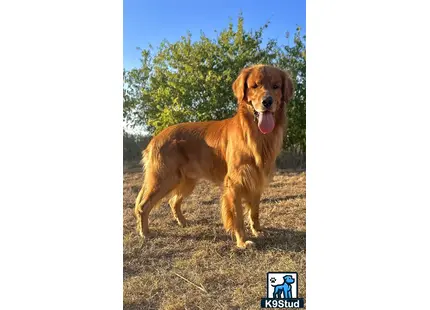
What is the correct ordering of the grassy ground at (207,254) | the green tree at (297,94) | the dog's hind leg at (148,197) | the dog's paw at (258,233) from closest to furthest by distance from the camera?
1. the grassy ground at (207,254)
2. the green tree at (297,94)
3. the dog's hind leg at (148,197)
4. the dog's paw at (258,233)

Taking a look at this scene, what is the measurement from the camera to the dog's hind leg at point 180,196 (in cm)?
423

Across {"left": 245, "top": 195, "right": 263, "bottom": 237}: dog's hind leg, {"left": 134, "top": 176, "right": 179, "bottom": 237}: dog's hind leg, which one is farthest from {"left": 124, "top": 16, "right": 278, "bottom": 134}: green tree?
{"left": 245, "top": 195, "right": 263, "bottom": 237}: dog's hind leg

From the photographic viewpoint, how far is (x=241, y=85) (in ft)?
Answer: 12.3

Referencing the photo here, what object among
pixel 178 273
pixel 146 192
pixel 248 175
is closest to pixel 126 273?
pixel 178 273

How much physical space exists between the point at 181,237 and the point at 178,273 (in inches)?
27.6

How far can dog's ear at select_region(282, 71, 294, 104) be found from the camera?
11.8ft

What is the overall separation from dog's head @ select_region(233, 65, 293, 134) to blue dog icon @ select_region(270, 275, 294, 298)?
1457mm

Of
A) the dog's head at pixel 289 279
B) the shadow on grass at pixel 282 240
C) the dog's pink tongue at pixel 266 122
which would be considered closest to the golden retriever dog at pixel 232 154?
the dog's pink tongue at pixel 266 122

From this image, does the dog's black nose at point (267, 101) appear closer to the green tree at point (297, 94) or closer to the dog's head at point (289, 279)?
the green tree at point (297, 94)

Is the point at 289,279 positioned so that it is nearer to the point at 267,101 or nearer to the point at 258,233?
the point at 258,233

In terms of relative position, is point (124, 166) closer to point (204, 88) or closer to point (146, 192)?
point (146, 192)

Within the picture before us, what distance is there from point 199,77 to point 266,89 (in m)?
0.71

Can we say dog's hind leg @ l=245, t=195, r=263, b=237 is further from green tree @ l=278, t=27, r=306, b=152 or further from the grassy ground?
green tree @ l=278, t=27, r=306, b=152

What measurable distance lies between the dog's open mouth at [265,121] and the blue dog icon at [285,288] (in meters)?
1.41
